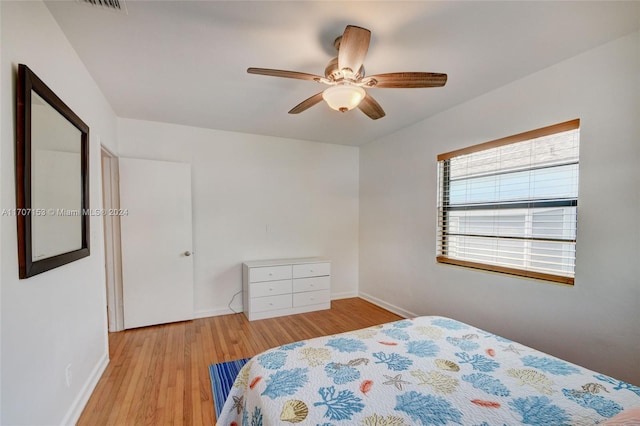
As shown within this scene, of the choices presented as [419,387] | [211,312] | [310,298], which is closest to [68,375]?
[211,312]

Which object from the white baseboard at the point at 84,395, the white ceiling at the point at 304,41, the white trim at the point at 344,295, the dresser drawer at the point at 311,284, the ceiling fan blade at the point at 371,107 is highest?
the white ceiling at the point at 304,41

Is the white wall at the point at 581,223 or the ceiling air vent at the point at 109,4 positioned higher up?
the ceiling air vent at the point at 109,4

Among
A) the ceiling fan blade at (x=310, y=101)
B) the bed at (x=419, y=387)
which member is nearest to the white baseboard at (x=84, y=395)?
Result: the bed at (x=419, y=387)

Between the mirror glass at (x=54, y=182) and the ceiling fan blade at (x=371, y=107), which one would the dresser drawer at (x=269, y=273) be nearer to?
the mirror glass at (x=54, y=182)

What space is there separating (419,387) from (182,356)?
222 cm

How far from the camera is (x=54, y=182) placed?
4.87ft

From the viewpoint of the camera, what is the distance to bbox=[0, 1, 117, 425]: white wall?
1.11m

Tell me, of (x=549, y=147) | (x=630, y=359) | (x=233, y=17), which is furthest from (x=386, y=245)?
(x=233, y=17)

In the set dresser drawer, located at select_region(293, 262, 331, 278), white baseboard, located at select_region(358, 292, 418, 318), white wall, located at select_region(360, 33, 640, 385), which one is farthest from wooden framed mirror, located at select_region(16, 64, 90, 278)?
white baseboard, located at select_region(358, 292, 418, 318)

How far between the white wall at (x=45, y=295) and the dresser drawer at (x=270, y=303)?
1.52 m

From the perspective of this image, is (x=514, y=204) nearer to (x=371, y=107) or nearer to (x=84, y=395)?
(x=371, y=107)

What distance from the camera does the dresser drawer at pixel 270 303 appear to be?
3.40 meters

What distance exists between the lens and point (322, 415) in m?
1.02

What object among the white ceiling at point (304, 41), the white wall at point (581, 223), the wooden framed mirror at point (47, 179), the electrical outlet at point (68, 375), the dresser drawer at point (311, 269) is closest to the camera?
the wooden framed mirror at point (47, 179)
